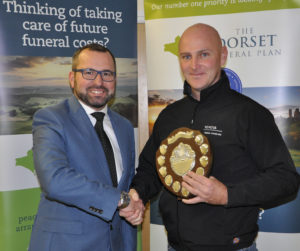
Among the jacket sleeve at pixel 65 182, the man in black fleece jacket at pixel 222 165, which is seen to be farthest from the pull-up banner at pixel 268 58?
the jacket sleeve at pixel 65 182

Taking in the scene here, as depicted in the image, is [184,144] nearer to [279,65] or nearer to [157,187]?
[157,187]

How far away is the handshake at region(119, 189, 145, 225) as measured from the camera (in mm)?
2686

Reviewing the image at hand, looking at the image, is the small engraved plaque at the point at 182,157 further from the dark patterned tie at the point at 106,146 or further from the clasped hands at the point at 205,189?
the dark patterned tie at the point at 106,146

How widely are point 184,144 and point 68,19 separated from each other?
96.9 inches

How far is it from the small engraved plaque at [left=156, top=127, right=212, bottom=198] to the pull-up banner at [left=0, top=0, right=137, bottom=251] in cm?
202

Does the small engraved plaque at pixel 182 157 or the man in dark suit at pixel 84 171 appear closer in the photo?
the small engraved plaque at pixel 182 157

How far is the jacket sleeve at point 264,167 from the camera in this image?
7.70 ft

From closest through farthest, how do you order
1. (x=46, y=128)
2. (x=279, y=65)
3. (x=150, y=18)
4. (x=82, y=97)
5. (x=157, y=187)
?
(x=46, y=128), (x=82, y=97), (x=157, y=187), (x=279, y=65), (x=150, y=18)

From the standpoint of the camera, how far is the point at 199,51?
106 inches

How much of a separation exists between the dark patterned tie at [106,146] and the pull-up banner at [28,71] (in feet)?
4.51

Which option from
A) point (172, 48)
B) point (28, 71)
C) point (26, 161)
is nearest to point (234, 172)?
point (172, 48)

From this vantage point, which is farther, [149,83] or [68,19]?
[149,83]

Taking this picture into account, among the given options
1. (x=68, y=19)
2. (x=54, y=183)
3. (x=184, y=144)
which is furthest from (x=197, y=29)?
(x=68, y=19)

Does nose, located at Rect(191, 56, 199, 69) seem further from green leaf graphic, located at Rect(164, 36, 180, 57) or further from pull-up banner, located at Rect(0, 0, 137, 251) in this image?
pull-up banner, located at Rect(0, 0, 137, 251)
